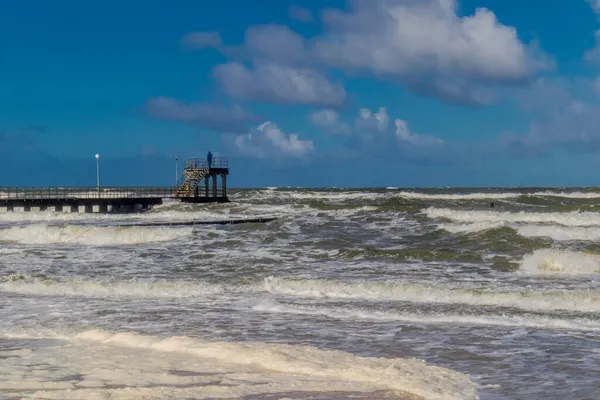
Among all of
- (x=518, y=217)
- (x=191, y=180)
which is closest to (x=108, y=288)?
(x=518, y=217)

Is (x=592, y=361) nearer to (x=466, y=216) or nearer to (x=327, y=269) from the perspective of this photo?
(x=327, y=269)

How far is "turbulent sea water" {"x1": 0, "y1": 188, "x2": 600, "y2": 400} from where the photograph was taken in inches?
301

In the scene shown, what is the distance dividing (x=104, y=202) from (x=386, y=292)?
150 ft

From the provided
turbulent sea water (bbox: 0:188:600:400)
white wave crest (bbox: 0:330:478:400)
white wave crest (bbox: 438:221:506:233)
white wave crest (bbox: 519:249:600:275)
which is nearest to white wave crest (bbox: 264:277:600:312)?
turbulent sea water (bbox: 0:188:600:400)

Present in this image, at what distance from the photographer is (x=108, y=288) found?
54.1 ft

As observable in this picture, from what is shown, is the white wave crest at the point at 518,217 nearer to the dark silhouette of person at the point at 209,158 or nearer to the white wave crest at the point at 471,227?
the white wave crest at the point at 471,227

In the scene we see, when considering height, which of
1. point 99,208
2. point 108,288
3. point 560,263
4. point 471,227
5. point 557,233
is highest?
point 99,208

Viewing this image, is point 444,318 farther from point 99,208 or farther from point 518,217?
point 99,208

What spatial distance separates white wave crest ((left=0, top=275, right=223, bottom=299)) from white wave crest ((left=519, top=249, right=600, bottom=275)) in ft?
31.5

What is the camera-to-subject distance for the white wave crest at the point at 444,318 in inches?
451

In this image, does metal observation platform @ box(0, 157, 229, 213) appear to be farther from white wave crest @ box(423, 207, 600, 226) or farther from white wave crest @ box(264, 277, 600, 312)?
white wave crest @ box(264, 277, 600, 312)

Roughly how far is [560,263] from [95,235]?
21595mm

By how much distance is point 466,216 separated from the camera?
45.1 metres

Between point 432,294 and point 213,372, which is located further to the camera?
point 432,294
